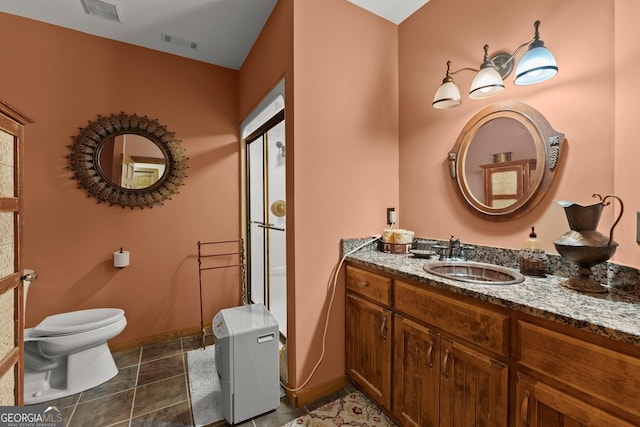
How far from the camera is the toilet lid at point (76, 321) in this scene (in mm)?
1812

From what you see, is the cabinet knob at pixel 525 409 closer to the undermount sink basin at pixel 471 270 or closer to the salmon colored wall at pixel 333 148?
the undermount sink basin at pixel 471 270

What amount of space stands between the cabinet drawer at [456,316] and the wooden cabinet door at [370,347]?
0.20 meters

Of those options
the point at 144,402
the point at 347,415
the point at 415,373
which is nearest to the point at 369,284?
the point at 415,373

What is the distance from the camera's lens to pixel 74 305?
2.30m

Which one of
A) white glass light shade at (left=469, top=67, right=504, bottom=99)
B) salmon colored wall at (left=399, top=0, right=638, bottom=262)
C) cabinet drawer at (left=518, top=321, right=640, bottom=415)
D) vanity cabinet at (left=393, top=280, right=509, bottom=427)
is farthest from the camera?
white glass light shade at (left=469, top=67, right=504, bottom=99)

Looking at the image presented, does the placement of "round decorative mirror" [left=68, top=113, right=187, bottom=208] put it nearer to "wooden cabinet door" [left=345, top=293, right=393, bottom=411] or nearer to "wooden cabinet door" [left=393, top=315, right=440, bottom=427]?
"wooden cabinet door" [left=345, top=293, right=393, bottom=411]

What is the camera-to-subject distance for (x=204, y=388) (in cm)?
190

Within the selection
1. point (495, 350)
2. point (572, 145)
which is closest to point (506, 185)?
point (572, 145)

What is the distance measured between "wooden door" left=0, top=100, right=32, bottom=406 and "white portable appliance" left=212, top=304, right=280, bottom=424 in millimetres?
853

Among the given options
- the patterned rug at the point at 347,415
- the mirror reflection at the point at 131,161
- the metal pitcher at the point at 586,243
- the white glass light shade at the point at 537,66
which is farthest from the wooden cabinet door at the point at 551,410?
the mirror reflection at the point at 131,161

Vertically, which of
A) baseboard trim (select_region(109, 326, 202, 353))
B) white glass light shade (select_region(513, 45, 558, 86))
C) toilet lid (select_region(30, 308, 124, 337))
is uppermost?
white glass light shade (select_region(513, 45, 558, 86))

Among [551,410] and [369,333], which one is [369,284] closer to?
[369,333]

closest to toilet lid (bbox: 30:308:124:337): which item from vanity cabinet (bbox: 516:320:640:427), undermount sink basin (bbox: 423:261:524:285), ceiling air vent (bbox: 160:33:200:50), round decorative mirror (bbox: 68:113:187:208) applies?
round decorative mirror (bbox: 68:113:187:208)

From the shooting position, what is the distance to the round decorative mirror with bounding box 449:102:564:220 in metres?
1.43
